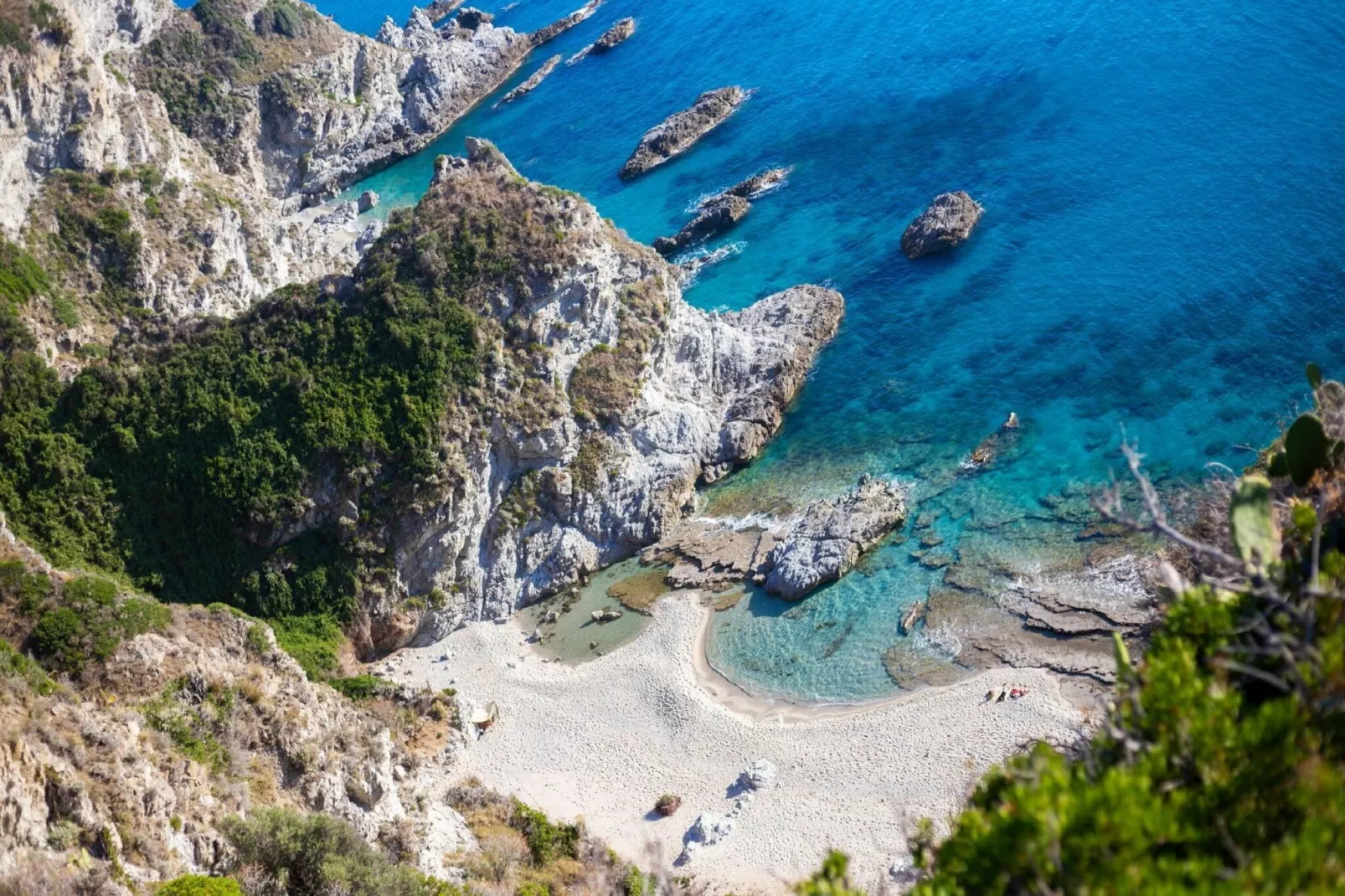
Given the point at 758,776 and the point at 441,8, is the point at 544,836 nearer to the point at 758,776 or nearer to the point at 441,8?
the point at 758,776

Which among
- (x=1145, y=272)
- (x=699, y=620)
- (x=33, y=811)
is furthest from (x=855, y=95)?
(x=33, y=811)

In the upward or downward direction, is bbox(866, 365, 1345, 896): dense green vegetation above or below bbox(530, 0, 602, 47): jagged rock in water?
below

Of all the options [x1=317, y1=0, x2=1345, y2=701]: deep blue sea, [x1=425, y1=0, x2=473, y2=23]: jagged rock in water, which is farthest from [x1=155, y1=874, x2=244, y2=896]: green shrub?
[x1=425, y1=0, x2=473, y2=23]: jagged rock in water

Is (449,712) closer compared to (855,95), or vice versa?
(449,712)

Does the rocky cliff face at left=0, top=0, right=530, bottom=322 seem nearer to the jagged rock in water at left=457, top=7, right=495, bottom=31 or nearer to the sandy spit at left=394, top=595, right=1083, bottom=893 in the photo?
the jagged rock in water at left=457, top=7, right=495, bottom=31

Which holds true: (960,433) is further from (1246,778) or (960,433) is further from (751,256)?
(1246,778)
